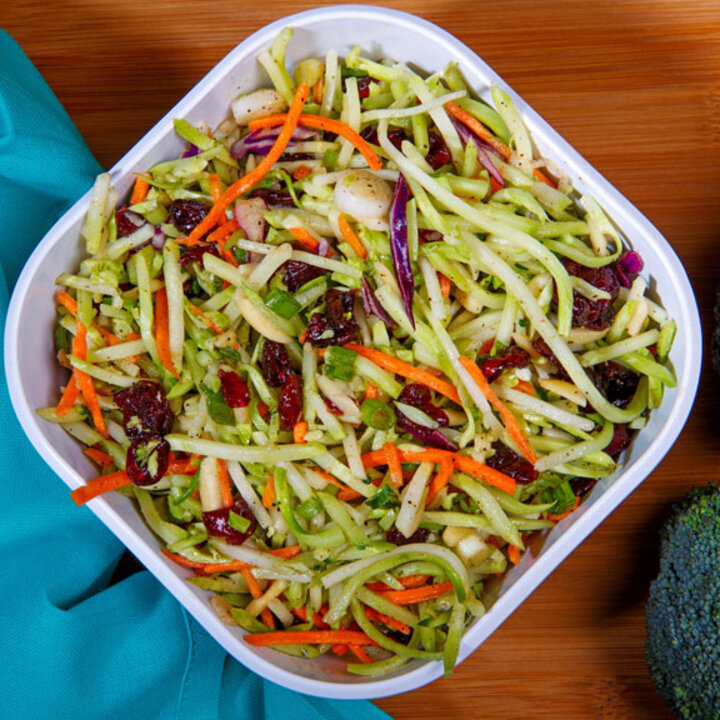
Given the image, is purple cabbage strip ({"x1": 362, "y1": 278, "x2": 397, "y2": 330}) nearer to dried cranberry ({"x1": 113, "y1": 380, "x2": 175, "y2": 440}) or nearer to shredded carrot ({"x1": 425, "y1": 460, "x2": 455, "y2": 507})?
shredded carrot ({"x1": 425, "y1": 460, "x2": 455, "y2": 507})

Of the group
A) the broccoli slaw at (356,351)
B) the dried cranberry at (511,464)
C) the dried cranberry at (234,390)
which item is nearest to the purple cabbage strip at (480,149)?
the broccoli slaw at (356,351)

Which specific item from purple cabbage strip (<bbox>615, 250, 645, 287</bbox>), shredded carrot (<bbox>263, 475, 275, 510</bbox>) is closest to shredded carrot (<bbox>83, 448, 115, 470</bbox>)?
shredded carrot (<bbox>263, 475, 275, 510</bbox>)

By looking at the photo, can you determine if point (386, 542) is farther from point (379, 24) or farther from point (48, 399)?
point (379, 24)

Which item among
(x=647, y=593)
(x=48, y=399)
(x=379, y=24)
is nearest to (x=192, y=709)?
(x=48, y=399)

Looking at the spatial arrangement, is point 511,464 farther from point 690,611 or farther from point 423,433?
point 690,611

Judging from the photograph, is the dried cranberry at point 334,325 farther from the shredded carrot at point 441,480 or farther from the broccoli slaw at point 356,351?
the shredded carrot at point 441,480

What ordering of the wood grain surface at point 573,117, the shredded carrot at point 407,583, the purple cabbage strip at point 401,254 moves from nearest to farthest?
the purple cabbage strip at point 401,254 → the shredded carrot at point 407,583 → the wood grain surface at point 573,117
